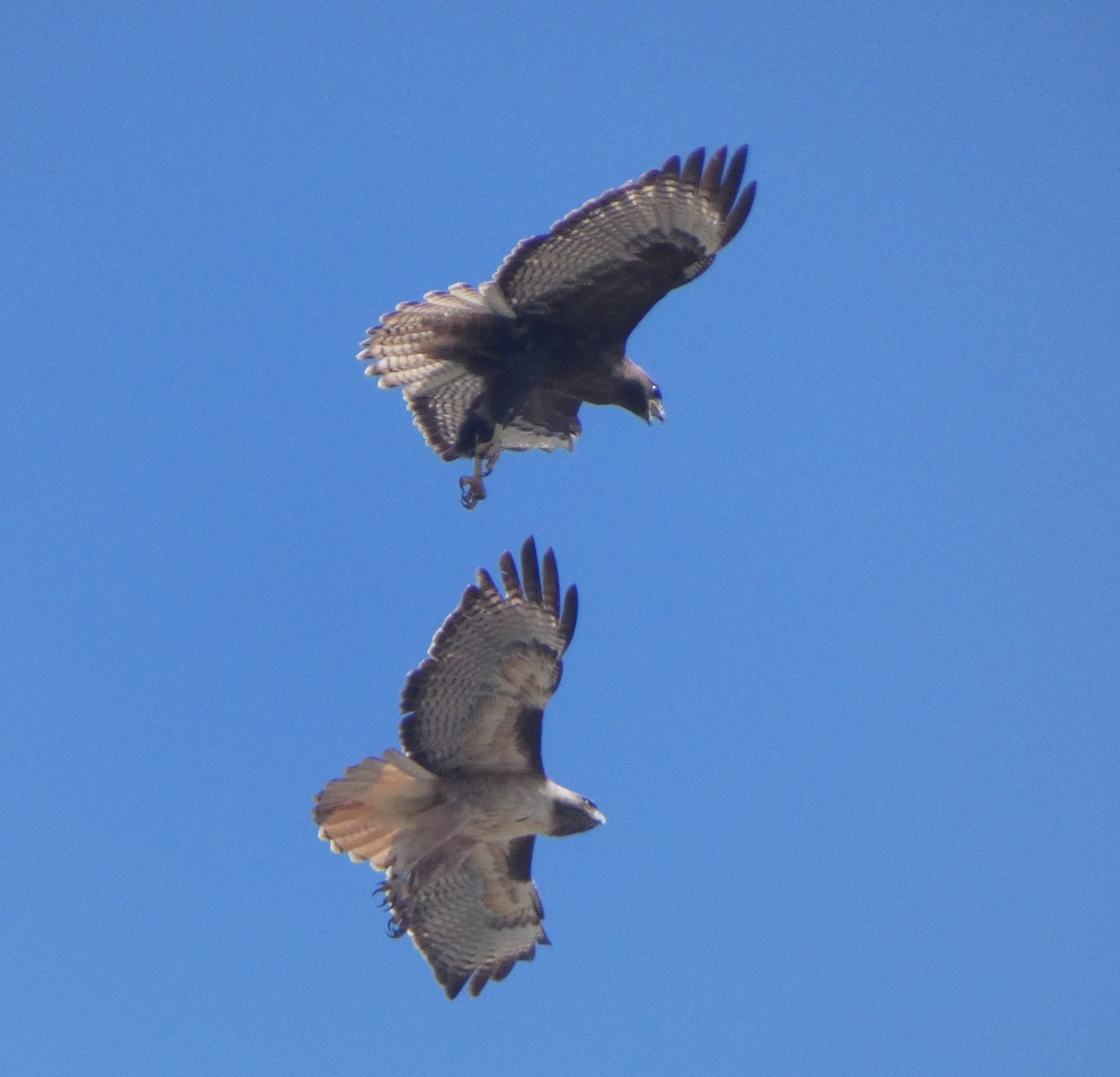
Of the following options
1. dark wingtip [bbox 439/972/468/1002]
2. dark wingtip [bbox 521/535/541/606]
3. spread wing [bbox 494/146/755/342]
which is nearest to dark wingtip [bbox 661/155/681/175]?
spread wing [bbox 494/146/755/342]

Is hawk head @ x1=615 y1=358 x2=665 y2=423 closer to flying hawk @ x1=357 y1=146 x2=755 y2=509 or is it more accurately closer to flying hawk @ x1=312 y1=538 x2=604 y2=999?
flying hawk @ x1=357 y1=146 x2=755 y2=509

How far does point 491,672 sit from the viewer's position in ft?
28.2

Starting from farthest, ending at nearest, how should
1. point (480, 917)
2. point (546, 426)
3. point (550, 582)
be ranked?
point (546, 426) → point (480, 917) → point (550, 582)

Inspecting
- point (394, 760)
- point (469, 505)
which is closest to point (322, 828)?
point (394, 760)

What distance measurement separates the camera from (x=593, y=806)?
351 inches

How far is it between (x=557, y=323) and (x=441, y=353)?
750mm

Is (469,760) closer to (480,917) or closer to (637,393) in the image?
(480,917)

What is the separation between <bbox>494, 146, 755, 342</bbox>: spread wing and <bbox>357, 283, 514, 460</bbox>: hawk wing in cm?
27

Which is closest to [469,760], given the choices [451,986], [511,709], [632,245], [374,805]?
[511,709]

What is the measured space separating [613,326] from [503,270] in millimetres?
758

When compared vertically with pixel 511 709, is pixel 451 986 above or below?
below

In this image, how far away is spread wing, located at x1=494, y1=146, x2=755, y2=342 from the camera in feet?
29.3

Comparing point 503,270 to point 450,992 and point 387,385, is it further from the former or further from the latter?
point 450,992

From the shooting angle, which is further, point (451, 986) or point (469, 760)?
point (451, 986)
